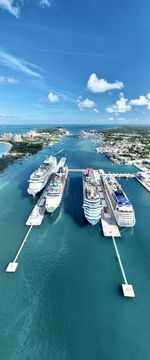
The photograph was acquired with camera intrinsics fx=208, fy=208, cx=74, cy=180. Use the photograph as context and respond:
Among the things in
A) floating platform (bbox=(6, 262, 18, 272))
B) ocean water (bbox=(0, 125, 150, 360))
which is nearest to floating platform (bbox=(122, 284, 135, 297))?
ocean water (bbox=(0, 125, 150, 360))

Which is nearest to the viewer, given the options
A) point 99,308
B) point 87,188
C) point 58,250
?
point 99,308

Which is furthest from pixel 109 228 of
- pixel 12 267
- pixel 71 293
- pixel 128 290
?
pixel 12 267

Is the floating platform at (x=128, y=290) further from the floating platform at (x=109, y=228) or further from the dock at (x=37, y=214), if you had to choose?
the dock at (x=37, y=214)

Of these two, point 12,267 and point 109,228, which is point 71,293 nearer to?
point 12,267

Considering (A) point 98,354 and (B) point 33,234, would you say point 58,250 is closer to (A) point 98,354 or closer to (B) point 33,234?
(B) point 33,234

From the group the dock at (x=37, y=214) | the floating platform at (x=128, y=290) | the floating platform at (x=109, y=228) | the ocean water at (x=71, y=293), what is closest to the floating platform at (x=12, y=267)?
the ocean water at (x=71, y=293)

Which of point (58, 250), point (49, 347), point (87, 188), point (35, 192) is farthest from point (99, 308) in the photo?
point (35, 192)
